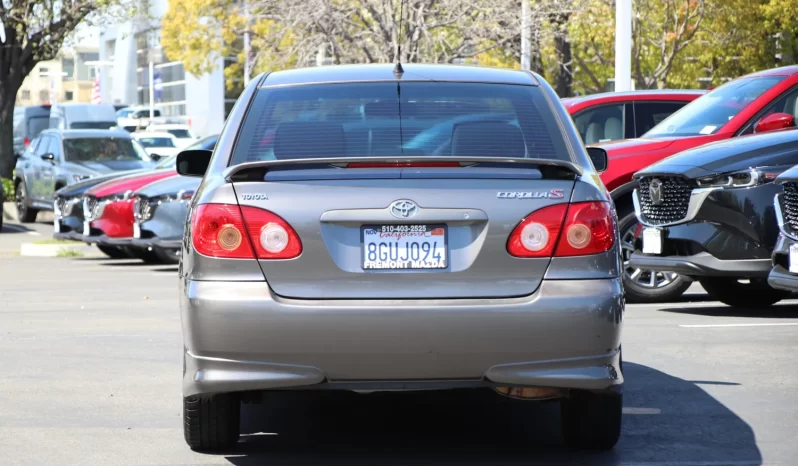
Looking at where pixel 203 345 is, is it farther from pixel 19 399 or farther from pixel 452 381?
pixel 19 399

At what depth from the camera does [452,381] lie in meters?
5.16

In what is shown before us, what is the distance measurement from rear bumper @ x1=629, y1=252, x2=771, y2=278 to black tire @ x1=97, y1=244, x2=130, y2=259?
938 cm

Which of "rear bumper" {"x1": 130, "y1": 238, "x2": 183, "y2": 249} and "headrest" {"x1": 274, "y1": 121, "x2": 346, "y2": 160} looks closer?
"headrest" {"x1": 274, "y1": 121, "x2": 346, "y2": 160}

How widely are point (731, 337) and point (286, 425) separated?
12.5ft

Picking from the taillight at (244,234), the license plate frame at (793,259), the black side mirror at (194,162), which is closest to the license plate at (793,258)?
the license plate frame at (793,259)

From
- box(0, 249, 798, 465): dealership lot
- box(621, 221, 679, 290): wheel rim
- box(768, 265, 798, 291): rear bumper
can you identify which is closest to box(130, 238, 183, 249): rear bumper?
box(0, 249, 798, 465): dealership lot

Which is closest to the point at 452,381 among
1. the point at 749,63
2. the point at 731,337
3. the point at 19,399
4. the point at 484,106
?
the point at 484,106

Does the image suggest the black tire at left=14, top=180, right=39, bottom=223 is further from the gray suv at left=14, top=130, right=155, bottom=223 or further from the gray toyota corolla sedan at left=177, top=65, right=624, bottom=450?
the gray toyota corolla sedan at left=177, top=65, right=624, bottom=450

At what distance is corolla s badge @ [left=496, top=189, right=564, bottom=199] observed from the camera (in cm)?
520

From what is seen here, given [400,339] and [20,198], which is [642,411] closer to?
[400,339]

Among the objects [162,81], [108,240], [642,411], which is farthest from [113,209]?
[162,81]

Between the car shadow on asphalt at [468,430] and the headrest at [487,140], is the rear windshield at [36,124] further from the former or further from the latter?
the headrest at [487,140]

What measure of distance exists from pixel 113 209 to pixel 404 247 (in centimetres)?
1141

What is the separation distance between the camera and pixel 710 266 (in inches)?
384
